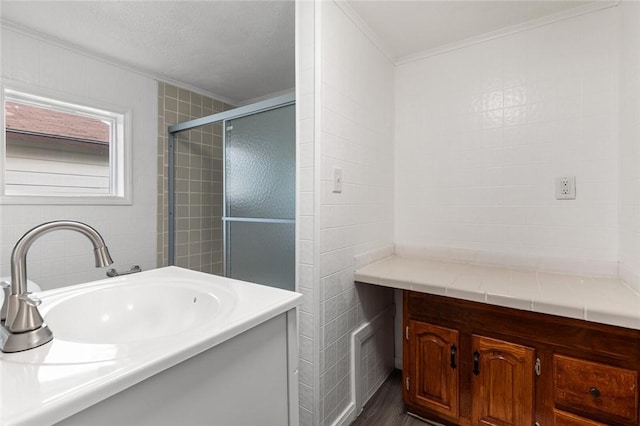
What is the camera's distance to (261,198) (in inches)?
74.1

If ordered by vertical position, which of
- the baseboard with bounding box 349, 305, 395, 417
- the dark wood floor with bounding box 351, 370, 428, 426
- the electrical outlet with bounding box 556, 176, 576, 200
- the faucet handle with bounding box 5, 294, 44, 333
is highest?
the electrical outlet with bounding box 556, 176, 576, 200

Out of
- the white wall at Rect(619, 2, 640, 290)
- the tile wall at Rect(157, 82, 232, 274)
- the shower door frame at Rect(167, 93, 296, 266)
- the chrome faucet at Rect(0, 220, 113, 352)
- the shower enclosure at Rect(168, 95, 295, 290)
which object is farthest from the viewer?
the tile wall at Rect(157, 82, 232, 274)

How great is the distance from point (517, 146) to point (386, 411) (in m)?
1.80

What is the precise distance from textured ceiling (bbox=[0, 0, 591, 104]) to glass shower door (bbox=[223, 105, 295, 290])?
527 mm

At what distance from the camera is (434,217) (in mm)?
2082

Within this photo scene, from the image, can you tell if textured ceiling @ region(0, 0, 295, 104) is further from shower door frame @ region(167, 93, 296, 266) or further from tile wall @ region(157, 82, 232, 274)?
shower door frame @ region(167, 93, 296, 266)

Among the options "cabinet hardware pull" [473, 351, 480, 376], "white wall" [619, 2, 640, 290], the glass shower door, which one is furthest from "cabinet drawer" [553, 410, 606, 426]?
the glass shower door

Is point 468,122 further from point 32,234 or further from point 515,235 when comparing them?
point 32,234

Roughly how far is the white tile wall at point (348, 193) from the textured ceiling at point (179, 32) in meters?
0.47

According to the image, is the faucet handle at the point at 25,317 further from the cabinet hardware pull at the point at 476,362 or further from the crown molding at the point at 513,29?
the crown molding at the point at 513,29

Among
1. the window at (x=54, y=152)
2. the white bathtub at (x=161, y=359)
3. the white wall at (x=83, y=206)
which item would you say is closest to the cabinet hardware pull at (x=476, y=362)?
the white bathtub at (x=161, y=359)

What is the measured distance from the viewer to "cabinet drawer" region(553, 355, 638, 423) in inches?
44.1

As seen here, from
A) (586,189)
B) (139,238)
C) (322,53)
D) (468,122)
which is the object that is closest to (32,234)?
(322,53)

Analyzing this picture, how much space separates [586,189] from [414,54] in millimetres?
1376
